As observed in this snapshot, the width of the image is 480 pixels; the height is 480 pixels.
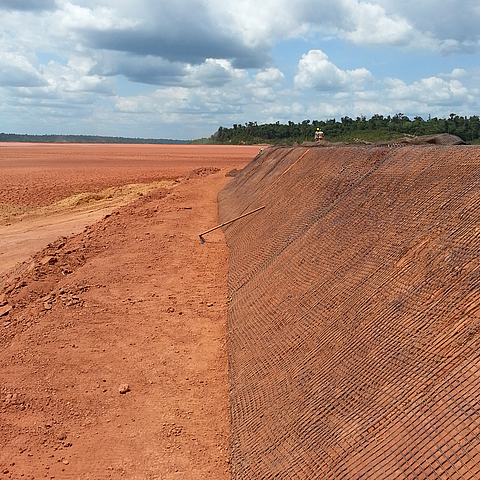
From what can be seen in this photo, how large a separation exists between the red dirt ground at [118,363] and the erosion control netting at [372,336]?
400 millimetres

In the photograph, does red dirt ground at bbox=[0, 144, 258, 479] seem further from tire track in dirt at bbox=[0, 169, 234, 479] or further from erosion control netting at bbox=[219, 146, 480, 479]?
erosion control netting at bbox=[219, 146, 480, 479]

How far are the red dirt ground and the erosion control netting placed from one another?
1.31ft

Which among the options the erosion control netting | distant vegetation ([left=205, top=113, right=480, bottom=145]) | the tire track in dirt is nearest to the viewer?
the erosion control netting

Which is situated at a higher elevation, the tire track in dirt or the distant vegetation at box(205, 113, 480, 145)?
the distant vegetation at box(205, 113, 480, 145)

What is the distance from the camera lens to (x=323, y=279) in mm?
5379

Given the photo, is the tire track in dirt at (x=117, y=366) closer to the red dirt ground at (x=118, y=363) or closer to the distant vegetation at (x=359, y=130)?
the red dirt ground at (x=118, y=363)

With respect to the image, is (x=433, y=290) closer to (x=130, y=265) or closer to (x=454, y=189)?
(x=454, y=189)

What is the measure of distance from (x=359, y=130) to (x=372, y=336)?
45.4 m

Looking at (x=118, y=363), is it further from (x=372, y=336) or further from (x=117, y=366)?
(x=372, y=336)

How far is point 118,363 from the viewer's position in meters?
5.80

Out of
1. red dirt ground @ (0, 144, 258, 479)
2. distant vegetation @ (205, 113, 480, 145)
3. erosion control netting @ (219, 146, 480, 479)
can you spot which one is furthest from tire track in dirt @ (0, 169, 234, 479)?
distant vegetation @ (205, 113, 480, 145)

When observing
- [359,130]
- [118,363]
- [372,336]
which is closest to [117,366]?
[118,363]

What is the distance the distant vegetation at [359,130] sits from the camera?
33.7 meters

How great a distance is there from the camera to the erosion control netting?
2.97 m
